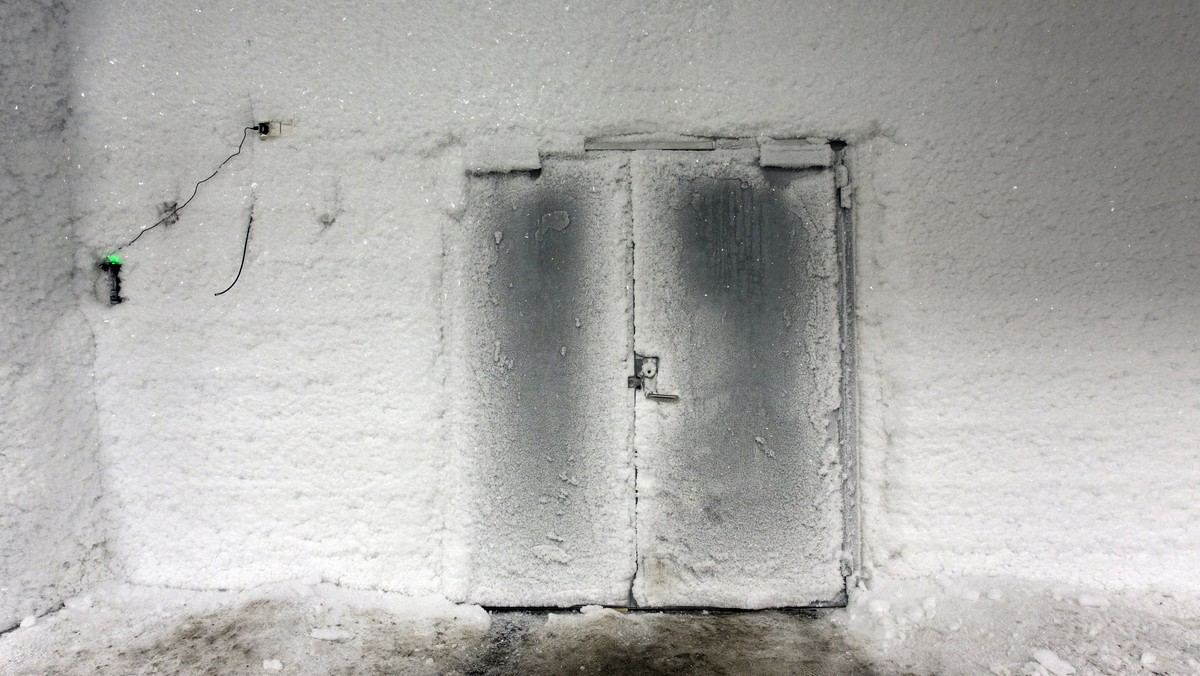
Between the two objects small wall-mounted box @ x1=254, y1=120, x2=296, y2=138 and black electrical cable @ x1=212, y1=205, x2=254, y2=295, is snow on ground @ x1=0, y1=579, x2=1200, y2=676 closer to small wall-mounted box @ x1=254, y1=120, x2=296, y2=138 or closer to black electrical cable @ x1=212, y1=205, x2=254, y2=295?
black electrical cable @ x1=212, y1=205, x2=254, y2=295

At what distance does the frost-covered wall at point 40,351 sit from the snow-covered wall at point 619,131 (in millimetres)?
63

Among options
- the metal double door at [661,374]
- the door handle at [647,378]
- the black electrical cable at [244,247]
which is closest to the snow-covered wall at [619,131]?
the black electrical cable at [244,247]

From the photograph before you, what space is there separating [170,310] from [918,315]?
8.48ft

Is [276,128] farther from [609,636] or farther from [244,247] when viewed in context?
[609,636]

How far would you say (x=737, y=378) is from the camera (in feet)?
6.49

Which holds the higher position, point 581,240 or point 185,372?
point 581,240

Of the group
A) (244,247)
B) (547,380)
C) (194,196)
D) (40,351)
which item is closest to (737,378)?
(547,380)

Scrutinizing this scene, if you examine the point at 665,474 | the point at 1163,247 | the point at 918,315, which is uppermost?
the point at 1163,247

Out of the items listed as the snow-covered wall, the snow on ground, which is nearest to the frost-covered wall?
the snow-covered wall

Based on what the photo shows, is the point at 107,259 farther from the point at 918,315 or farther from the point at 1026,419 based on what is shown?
the point at 1026,419

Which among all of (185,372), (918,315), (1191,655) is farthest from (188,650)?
(1191,655)

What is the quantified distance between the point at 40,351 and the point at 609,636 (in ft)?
6.98

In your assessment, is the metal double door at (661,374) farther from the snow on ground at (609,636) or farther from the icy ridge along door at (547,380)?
the snow on ground at (609,636)

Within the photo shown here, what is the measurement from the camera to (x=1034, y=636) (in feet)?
5.98
